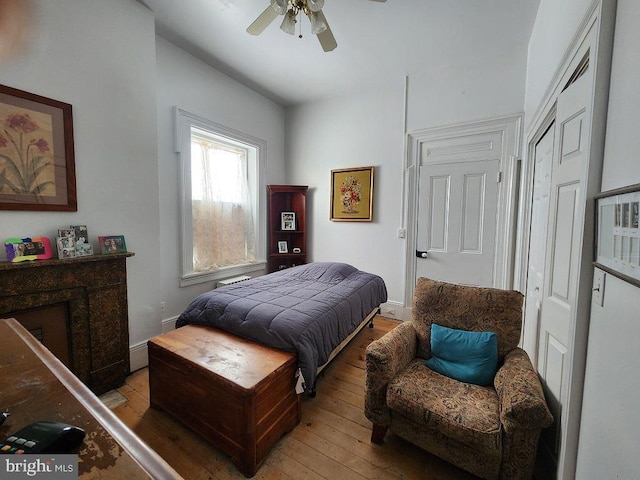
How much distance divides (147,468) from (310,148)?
13.0 ft

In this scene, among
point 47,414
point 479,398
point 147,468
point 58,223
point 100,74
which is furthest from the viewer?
point 100,74

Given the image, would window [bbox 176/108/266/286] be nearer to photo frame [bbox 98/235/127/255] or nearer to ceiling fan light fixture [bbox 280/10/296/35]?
photo frame [bbox 98/235/127/255]

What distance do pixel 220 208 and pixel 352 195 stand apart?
69.1 inches

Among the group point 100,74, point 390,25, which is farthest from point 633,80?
point 100,74

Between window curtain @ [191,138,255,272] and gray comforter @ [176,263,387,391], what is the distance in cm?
95

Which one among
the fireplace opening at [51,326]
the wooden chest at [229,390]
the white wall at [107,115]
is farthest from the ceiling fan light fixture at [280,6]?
the fireplace opening at [51,326]

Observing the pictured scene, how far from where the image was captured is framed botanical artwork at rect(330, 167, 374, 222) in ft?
11.7

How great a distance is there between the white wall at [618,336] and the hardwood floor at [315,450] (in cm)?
79

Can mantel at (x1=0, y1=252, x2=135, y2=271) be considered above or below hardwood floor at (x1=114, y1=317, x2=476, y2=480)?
above

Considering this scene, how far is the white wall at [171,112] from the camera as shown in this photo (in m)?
2.61

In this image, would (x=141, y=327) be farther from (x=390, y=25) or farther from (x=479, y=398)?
(x=390, y=25)

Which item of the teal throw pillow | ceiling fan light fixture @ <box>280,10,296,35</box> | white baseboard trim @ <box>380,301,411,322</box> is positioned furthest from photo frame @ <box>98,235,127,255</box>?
white baseboard trim @ <box>380,301,411,322</box>

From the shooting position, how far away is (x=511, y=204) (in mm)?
2746

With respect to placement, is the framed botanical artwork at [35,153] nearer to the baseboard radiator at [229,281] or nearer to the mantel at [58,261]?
the mantel at [58,261]
